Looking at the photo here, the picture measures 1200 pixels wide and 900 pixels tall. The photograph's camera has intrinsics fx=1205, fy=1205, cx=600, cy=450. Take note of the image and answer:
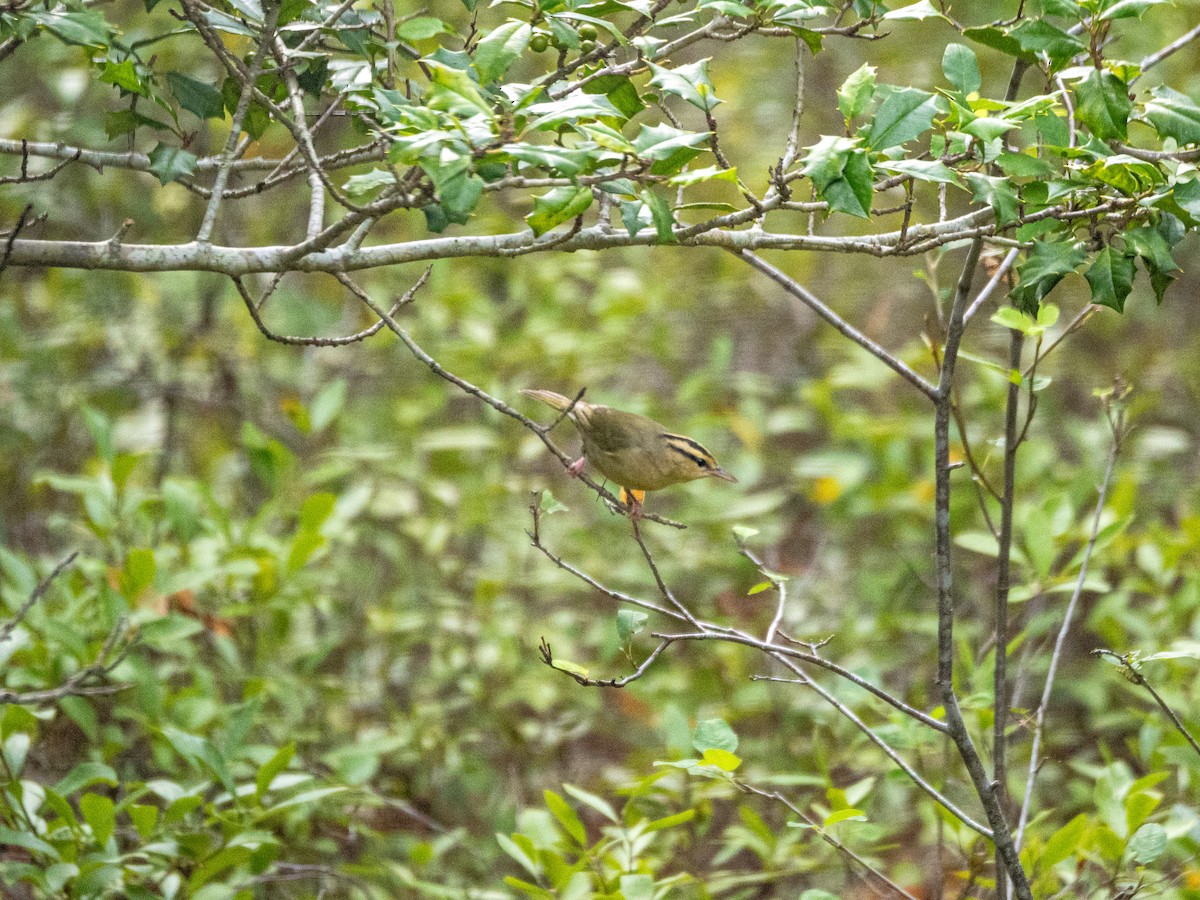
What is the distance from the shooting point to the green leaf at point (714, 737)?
7.25ft

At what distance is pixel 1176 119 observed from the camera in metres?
1.85

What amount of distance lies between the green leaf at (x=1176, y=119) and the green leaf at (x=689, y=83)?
676 mm

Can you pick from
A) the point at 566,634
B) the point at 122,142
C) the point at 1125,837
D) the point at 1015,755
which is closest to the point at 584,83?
the point at 1125,837

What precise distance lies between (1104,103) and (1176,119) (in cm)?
12

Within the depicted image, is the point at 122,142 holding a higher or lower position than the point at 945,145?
lower

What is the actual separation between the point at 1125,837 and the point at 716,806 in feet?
8.55

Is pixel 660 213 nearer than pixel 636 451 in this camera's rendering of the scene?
Yes

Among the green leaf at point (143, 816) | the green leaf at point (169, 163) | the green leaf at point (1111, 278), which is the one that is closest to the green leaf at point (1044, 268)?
the green leaf at point (1111, 278)

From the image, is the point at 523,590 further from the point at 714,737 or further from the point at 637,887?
the point at 714,737

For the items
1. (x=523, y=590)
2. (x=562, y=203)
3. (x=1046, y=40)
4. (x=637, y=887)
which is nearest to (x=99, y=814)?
(x=637, y=887)

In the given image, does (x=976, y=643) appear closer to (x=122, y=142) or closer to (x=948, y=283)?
(x=948, y=283)

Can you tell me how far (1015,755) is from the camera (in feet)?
14.6

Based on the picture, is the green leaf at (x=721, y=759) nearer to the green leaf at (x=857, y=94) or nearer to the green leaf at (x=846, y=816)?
the green leaf at (x=846, y=816)

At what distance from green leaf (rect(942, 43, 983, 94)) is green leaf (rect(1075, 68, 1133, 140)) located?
0.92ft
